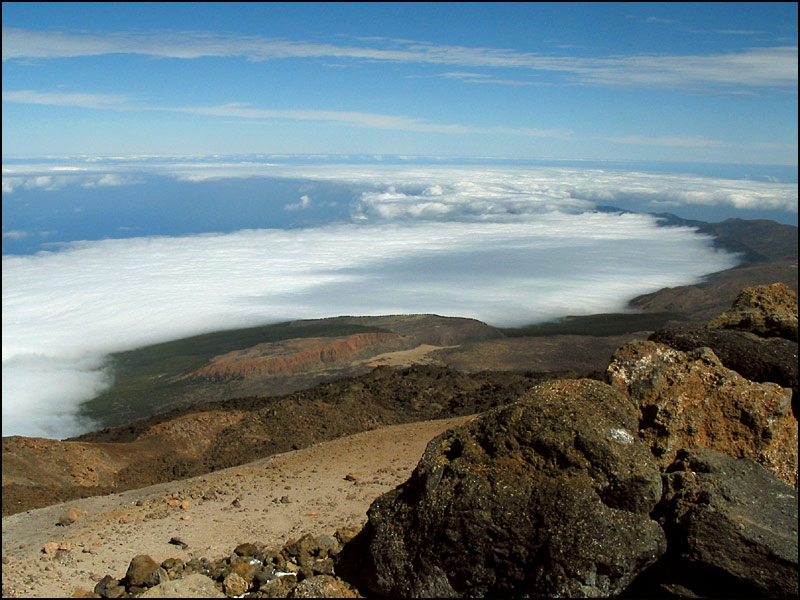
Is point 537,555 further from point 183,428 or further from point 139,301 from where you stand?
point 139,301

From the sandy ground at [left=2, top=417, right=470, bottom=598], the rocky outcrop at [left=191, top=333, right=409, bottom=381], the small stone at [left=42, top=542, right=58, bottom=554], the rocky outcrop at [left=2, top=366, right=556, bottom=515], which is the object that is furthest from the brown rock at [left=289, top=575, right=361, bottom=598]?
the rocky outcrop at [left=191, top=333, right=409, bottom=381]

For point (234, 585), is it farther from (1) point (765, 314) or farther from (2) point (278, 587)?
(1) point (765, 314)

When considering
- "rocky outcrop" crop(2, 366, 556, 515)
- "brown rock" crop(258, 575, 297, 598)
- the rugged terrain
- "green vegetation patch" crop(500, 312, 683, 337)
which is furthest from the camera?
"green vegetation patch" crop(500, 312, 683, 337)

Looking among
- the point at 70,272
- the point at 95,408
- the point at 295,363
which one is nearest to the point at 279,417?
the point at 295,363

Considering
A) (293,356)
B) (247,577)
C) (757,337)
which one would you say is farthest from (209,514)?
(293,356)

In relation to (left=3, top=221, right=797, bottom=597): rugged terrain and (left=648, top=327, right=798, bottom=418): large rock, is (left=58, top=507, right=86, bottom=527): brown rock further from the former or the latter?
(left=648, top=327, right=798, bottom=418): large rock

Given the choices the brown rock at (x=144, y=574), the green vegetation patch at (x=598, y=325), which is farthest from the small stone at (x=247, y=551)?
the green vegetation patch at (x=598, y=325)
